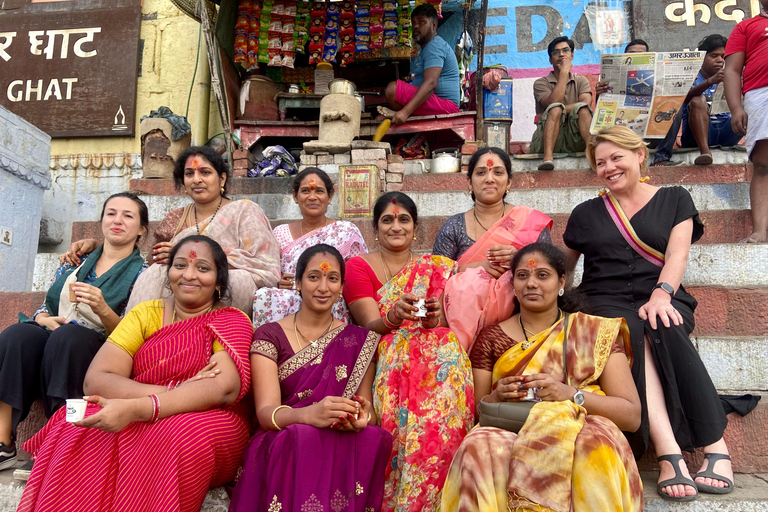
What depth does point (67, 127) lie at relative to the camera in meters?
8.02

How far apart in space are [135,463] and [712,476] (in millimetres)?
2308

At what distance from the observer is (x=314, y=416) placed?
7.72 feet

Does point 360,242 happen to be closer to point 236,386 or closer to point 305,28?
point 236,386

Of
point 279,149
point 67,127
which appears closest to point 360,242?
point 279,149

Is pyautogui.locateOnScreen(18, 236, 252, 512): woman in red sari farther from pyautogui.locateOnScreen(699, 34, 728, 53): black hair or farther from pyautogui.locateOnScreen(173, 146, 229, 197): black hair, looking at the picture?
pyautogui.locateOnScreen(699, 34, 728, 53): black hair

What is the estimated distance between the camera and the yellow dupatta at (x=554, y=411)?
2.04 metres

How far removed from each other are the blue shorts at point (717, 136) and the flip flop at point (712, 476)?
435 centimetres

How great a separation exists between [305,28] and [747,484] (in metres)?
6.86

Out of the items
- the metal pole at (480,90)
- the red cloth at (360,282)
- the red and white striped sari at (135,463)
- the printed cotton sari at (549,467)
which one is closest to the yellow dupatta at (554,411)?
the printed cotton sari at (549,467)

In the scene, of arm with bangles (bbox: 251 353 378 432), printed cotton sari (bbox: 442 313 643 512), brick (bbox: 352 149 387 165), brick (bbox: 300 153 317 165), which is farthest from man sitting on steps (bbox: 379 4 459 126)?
printed cotton sari (bbox: 442 313 643 512)

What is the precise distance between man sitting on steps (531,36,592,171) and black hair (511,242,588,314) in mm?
3103

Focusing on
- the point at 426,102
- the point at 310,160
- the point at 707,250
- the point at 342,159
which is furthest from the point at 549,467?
the point at 426,102

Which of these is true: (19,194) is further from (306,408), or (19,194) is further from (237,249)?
(306,408)

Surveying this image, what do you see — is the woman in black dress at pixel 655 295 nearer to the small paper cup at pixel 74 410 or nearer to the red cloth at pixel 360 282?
the red cloth at pixel 360 282
